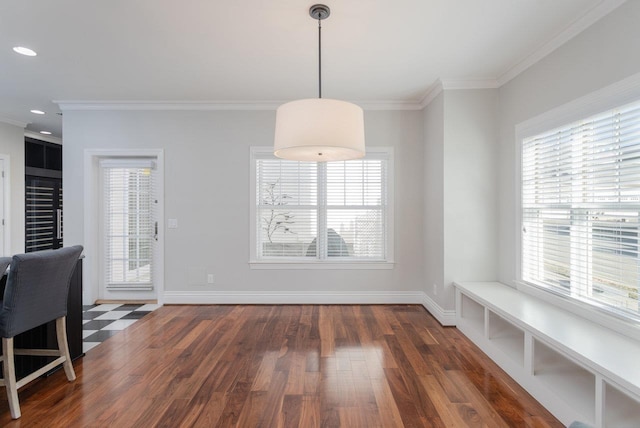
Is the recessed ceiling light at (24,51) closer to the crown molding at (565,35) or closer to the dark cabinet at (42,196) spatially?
the dark cabinet at (42,196)

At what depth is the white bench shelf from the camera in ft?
5.48

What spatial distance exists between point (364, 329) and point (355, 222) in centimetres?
142

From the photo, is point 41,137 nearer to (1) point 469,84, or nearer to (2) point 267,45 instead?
(2) point 267,45

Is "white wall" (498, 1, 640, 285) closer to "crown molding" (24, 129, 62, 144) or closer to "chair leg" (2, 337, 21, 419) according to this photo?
"chair leg" (2, 337, 21, 419)

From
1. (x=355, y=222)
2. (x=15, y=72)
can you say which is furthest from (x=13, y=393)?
(x=355, y=222)

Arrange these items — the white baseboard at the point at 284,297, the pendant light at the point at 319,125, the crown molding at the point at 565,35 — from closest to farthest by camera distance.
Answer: the pendant light at the point at 319,125
the crown molding at the point at 565,35
the white baseboard at the point at 284,297

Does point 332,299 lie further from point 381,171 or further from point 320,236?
point 381,171

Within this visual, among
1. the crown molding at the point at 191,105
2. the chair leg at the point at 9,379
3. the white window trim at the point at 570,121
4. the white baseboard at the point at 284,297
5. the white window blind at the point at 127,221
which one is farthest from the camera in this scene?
the white window blind at the point at 127,221

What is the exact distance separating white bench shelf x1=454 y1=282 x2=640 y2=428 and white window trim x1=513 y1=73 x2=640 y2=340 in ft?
0.21

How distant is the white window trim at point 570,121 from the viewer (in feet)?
6.75

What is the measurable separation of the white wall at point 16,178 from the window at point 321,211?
3917 millimetres

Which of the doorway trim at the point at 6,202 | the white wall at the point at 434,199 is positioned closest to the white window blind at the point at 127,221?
the doorway trim at the point at 6,202

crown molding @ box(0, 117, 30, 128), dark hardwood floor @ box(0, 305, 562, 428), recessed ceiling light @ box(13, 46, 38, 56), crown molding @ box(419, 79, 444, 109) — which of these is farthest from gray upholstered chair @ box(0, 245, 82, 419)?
crown molding @ box(0, 117, 30, 128)

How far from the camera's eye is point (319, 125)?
1.83 m
